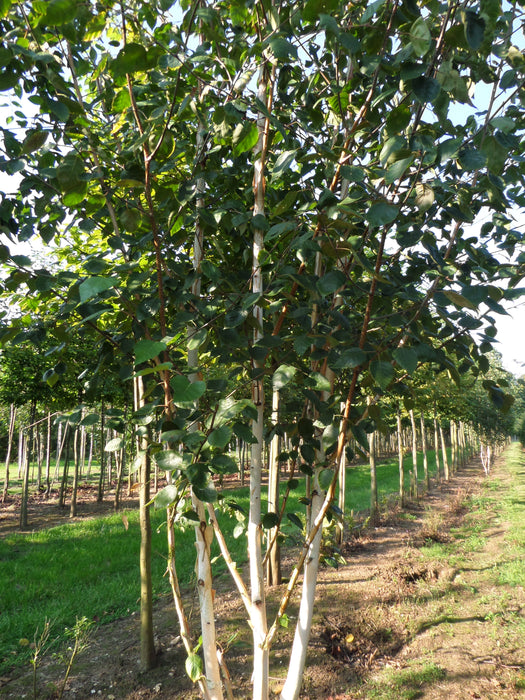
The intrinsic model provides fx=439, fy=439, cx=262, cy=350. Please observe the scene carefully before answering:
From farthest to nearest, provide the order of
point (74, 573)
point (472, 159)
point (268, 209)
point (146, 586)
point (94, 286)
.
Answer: point (74, 573) → point (146, 586) → point (268, 209) → point (472, 159) → point (94, 286)

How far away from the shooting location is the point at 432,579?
551 centimetres

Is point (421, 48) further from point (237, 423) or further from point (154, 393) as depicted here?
point (154, 393)

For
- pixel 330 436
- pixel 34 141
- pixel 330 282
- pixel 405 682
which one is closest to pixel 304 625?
pixel 330 436

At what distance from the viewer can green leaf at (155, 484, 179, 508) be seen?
108 cm

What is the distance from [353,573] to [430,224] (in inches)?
208

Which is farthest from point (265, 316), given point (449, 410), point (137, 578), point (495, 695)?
point (449, 410)

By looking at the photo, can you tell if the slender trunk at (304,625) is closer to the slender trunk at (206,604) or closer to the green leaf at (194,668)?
the slender trunk at (206,604)

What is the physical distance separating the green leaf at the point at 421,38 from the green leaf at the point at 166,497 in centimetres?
112

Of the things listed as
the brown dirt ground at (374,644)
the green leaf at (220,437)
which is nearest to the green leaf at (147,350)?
the green leaf at (220,437)

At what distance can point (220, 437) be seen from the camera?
1.03m

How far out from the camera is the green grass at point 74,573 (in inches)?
183

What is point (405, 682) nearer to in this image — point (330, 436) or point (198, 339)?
point (330, 436)

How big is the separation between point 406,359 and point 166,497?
701 millimetres

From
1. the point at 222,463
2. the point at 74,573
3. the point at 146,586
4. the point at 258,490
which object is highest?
the point at 222,463
